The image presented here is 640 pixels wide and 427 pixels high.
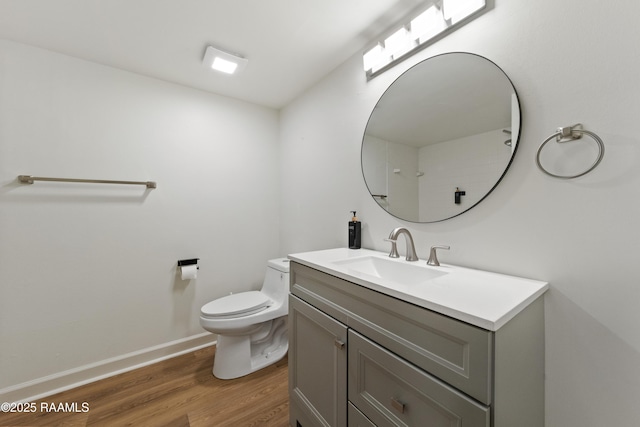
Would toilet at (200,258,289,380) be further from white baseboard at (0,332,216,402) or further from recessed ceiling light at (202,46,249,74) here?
recessed ceiling light at (202,46,249,74)

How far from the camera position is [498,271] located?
3.21ft

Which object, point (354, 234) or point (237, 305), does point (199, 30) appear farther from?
point (237, 305)

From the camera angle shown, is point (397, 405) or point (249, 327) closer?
point (397, 405)

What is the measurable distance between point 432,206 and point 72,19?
2.19 meters

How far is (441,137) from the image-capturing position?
1.20 m

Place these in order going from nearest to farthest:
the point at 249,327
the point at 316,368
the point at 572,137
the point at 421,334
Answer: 1. the point at 421,334
2. the point at 572,137
3. the point at 316,368
4. the point at 249,327

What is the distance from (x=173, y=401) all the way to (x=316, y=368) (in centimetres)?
105

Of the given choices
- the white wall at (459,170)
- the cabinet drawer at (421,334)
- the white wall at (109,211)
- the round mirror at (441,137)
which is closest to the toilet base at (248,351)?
the white wall at (109,211)

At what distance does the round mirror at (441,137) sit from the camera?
3.25 ft

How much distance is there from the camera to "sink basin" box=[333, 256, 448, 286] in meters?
1.09

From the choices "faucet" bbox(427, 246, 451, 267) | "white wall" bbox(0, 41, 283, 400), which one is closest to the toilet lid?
"white wall" bbox(0, 41, 283, 400)

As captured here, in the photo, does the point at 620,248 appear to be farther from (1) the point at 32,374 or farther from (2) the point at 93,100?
(1) the point at 32,374

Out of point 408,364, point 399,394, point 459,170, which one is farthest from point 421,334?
point 459,170

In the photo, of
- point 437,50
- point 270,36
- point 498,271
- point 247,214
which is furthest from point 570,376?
point 247,214
